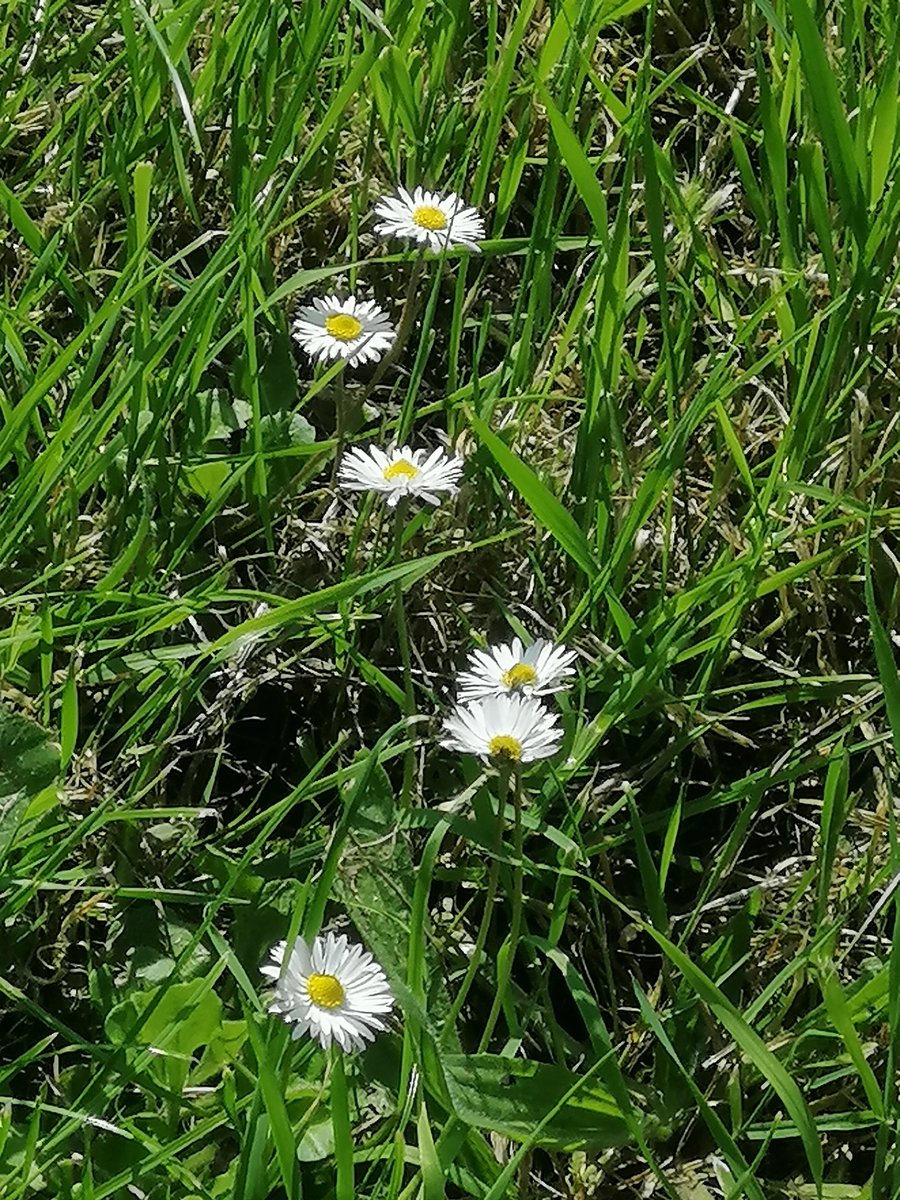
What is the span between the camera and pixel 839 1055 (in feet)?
4.39

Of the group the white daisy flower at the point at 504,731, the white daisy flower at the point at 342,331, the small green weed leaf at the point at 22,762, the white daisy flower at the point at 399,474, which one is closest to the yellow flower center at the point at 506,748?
the white daisy flower at the point at 504,731

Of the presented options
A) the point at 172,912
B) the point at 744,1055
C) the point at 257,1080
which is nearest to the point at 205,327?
the point at 172,912

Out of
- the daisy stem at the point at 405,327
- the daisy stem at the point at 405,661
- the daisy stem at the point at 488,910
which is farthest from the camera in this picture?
the daisy stem at the point at 405,327

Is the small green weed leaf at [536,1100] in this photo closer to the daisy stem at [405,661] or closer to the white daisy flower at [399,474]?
the daisy stem at [405,661]

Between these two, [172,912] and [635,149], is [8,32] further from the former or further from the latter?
[172,912]

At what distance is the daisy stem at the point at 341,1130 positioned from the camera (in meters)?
1.10

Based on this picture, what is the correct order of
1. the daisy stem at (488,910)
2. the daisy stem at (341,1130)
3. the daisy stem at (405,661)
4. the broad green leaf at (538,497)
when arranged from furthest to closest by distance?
the broad green leaf at (538,497), the daisy stem at (405,661), the daisy stem at (488,910), the daisy stem at (341,1130)

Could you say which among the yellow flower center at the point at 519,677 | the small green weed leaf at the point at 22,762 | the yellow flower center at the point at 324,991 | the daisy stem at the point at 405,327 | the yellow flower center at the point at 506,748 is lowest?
the yellow flower center at the point at 324,991

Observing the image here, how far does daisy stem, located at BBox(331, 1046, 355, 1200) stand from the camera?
110 centimetres

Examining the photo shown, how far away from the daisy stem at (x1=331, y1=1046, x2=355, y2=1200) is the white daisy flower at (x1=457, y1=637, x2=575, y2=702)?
1.18 ft

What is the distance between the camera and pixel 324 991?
1.18 metres

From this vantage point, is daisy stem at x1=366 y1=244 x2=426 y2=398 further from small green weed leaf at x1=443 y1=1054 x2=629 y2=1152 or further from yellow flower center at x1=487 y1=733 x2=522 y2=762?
small green weed leaf at x1=443 y1=1054 x2=629 y2=1152

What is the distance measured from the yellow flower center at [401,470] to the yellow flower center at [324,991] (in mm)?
Answer: 480

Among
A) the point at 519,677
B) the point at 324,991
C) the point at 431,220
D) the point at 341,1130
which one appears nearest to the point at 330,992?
the point at 324,991
